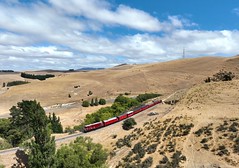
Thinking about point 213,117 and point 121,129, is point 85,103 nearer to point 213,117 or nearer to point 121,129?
point 121,129

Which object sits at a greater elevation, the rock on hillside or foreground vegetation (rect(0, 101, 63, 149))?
the rock on hillside

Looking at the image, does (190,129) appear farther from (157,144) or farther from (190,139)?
(157,144)

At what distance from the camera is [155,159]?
37.8m

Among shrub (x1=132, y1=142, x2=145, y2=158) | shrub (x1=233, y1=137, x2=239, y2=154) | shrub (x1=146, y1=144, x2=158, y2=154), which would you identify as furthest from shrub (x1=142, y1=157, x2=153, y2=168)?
shrub (x1=233, y1=137, x2=239, y2=154)

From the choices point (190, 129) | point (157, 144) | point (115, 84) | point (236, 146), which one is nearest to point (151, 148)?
point (157, 144)

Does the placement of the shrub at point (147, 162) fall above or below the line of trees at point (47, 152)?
below

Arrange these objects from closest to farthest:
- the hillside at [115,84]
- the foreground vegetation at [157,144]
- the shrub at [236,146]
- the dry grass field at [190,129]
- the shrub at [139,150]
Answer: the shrub at [236,146], the dry grass field at [190,129], the foreground vegetation at [157,144], the shrub at [139,150], the hillside at [115,84]

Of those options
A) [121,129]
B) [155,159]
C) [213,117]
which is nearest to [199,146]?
Answer: [155,159]

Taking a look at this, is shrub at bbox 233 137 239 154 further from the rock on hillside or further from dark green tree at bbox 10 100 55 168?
dark green tree at bbox 10 100 55 168

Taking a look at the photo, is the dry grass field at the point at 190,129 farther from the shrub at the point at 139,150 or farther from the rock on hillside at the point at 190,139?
the shrub at the point at 139,150

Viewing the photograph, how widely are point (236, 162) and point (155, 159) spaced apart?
1039 cm

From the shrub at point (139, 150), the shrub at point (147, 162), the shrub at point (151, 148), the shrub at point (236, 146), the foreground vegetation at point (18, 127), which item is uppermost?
the shrub at point (236, 146)

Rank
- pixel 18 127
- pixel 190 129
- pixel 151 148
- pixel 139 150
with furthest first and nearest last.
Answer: pixel 18 127 → pixel 190 129 → pixel 139 150 → pixel 151 148

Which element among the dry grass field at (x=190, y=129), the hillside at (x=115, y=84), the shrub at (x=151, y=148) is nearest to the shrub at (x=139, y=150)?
the dry grass field at (x=190, y=129)
